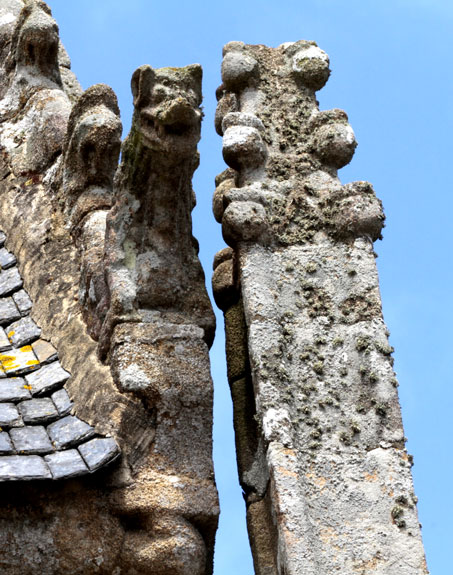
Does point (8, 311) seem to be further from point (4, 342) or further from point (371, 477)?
point (371, 477)

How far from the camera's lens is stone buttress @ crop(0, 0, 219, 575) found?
5.07 meters

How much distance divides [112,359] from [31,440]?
521 millimetres

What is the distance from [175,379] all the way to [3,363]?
885mm

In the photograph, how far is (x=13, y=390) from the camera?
5.55 metres

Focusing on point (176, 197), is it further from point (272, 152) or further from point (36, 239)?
point (36, 239)

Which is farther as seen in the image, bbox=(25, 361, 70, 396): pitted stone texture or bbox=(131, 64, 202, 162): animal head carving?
bbox=(25, 361, 70, 396): pitted stone texture

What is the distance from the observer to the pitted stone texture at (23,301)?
639 centimetres

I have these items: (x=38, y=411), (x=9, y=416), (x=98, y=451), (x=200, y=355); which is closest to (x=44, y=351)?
(x=38, y=411)

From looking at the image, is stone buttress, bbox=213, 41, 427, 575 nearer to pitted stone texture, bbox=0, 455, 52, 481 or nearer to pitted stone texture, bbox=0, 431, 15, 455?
pitted stone texture, bbox=0, 455, 52, 481

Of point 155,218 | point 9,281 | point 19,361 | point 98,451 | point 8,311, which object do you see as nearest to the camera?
point 98,451

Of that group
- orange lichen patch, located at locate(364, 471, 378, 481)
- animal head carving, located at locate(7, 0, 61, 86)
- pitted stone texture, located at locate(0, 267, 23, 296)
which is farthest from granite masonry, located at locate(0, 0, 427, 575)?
animal head carving, located at locate(7, 0, 61, 86)

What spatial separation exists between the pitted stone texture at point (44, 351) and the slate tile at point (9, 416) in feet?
1.76

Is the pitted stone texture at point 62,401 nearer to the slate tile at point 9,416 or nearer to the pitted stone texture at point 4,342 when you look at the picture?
the slate tile at point 9,416

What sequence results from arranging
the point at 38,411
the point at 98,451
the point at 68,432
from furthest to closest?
the point at 38,411, the point at 68,432, the point at 98,451
